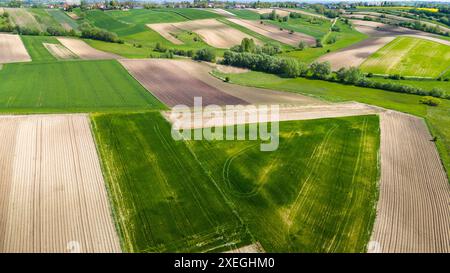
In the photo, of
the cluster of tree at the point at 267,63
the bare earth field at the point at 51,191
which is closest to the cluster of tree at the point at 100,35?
the cluster of tree at the point at 267,63

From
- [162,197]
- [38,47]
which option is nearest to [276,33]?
[38,47]

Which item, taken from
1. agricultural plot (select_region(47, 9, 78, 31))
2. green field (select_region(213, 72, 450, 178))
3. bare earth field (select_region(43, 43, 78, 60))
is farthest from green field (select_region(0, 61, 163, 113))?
agricultural plot (select_region(47, 9, 78, 31))

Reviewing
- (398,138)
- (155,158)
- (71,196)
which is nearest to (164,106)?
(155,158)

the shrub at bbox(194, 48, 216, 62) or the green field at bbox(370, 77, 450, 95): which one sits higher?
the shrub at bbox(194, 48, 216, 62)

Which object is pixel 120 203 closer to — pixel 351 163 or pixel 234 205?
pixel 234 205

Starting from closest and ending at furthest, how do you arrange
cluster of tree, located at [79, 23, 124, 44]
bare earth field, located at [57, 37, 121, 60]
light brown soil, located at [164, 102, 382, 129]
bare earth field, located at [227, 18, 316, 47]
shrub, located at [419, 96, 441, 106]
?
light brown soil, located at [164, 102, 382, 129] < shrub, located at [419, 96, 441, 106] < bare earth field, located at [57, 37, 121, 60] < cluster of tree, located at [79, 23, 124, 44] < bare earth field, located at [227, 18, 316, 47]

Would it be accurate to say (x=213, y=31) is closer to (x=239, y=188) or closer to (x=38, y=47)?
(x=38, y=47)

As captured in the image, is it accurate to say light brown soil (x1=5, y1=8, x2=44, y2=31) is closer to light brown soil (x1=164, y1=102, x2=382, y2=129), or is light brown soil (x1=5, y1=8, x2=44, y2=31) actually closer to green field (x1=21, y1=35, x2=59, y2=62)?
green field (x1=21, y1=35, x2=59, y2=62)

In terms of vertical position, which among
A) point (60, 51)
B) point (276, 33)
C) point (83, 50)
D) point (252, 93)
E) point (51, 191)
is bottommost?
point (51, 191)
